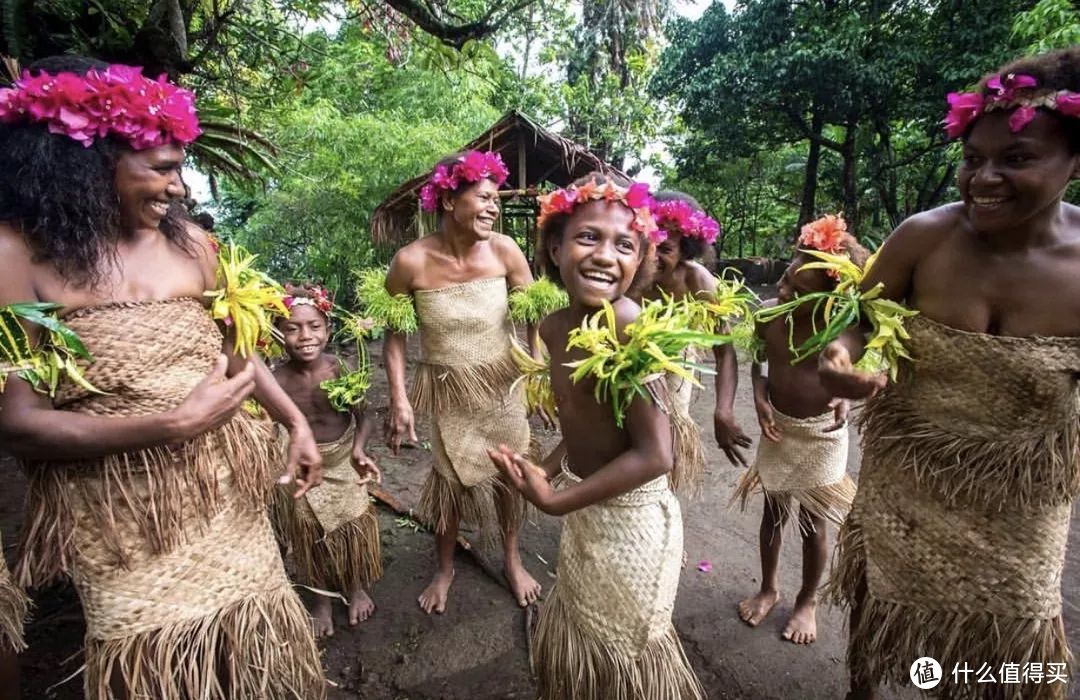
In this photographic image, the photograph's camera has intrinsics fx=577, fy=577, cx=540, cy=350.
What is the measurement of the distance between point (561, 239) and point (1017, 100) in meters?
1.24

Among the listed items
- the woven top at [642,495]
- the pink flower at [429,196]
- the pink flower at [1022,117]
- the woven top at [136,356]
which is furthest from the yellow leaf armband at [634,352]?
the pink flower at [429,196]

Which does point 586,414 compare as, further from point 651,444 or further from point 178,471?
point 178,471

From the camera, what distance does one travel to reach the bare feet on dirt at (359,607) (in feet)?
9.14

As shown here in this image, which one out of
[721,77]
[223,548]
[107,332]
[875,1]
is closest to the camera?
[107,332]

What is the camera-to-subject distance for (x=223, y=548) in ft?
5.58

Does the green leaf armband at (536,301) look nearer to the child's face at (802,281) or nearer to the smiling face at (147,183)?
the child's face at (802,281)

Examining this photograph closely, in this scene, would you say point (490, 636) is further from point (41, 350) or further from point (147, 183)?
point (147, 183)

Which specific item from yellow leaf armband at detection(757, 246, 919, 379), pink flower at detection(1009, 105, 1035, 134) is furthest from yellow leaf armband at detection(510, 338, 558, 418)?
pink flower at detection(1009, 105, 1035, 134)

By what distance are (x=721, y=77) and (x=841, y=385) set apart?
11908 mm

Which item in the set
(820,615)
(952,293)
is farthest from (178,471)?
(820,615)

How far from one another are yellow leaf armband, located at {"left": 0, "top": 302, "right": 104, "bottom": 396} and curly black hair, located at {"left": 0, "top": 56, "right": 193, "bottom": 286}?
0.14 metres

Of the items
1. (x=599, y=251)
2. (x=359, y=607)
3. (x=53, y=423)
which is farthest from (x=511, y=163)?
(x=53, y=423)

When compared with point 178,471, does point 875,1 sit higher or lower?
higher

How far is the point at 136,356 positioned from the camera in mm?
1513
